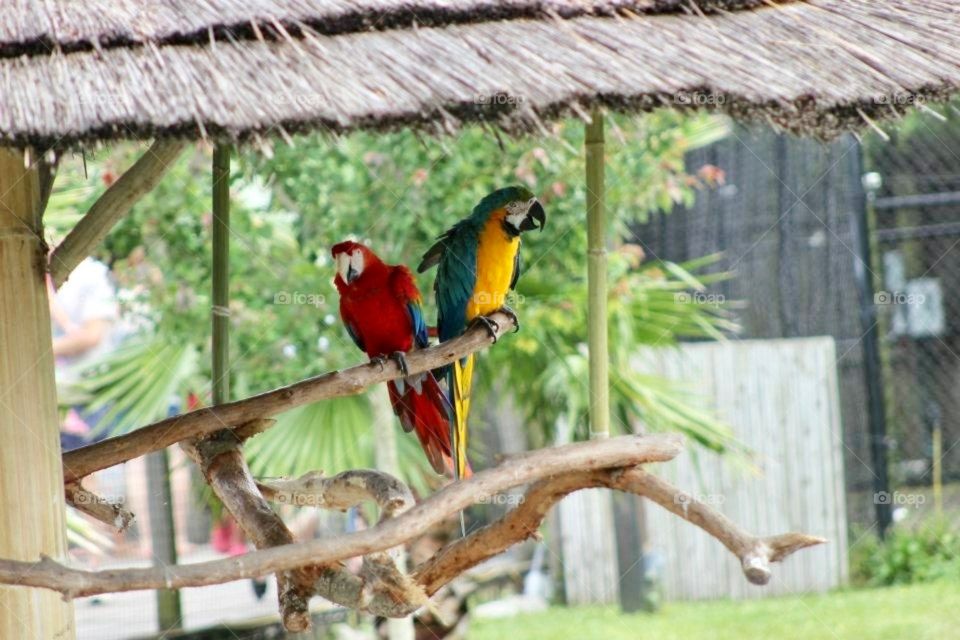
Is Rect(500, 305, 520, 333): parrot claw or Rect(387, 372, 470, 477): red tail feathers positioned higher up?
Rect(500, 305, 520, 333): parrot claw

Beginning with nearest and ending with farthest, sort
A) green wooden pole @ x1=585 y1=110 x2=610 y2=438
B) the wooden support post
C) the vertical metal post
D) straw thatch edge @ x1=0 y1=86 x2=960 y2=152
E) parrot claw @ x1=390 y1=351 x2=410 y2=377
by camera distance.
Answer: straw thatch edge @ x1=0 y1=86 x2=960 y2=152, green wooden pole @ x1=585 y1=110 x2=610 y2=438, parrot claw @ x1=390 y1=351 x2=410 y2=377, the wooden support post, the vertical metal post

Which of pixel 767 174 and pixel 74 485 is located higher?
pixel 767 174

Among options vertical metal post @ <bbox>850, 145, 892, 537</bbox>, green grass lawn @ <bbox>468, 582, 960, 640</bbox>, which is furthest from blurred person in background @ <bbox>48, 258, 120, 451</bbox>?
vertical metal post @ <bbox>850, 145, 892, 537</bbox>

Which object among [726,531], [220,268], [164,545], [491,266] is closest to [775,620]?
[164,545]

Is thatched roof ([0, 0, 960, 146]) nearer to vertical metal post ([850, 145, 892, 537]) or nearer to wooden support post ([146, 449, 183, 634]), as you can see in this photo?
wooden support post ([146, 449, 183, 634])

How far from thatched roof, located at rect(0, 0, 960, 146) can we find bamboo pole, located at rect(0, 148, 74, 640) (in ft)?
1.10

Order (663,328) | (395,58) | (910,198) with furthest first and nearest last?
(910,198) → (663,328) → (395,58)

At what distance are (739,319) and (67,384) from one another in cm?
340

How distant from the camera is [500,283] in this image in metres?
2.93

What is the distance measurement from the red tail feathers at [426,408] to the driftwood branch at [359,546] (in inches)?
20.1

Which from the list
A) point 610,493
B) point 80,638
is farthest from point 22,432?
point 610,493

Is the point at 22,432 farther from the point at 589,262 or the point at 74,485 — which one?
the point at 589,262

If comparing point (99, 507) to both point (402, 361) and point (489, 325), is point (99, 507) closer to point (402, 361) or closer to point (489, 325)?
point (402, 361)

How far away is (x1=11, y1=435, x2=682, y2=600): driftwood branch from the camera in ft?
6.57
